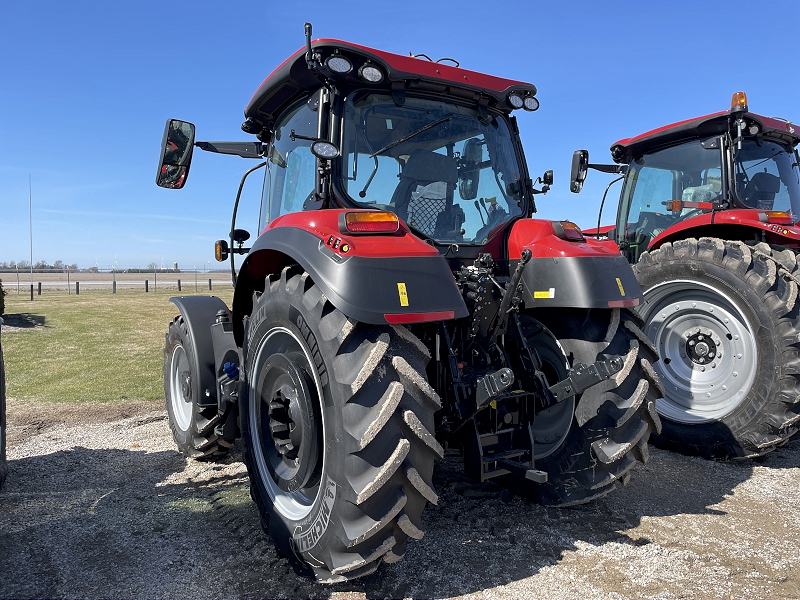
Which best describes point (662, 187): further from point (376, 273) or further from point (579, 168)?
point (376, 273)

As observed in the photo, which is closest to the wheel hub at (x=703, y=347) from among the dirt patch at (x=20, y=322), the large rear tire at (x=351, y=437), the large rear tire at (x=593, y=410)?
the large rear tire at (x=593, y=410)

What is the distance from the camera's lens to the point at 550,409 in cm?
349

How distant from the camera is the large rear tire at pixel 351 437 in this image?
230 cm

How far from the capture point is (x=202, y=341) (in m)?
4.49

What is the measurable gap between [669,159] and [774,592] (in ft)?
15.0

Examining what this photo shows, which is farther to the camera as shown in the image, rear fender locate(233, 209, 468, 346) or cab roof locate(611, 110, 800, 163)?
cab roof locate(611, 110, 800, 163)

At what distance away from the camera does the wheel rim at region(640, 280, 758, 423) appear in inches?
182

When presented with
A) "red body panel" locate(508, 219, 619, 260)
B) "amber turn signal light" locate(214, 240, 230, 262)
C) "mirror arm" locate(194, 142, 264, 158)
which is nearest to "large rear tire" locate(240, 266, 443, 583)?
"red body panel" locate(508, 219, 619, 260)

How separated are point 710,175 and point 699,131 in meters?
0.46

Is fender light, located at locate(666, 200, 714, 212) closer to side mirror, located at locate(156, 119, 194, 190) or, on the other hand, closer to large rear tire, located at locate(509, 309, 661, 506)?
large rear tire, located at locate(509, 309, 661, 506)

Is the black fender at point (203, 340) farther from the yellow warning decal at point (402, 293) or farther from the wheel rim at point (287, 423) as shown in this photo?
the yellow warning decal at point (402, 293)

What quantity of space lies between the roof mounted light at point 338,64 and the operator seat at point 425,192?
60cm

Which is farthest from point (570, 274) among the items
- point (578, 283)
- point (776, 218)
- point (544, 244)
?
point (776, 218)

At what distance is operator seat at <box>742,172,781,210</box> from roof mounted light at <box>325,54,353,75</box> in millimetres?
4235
